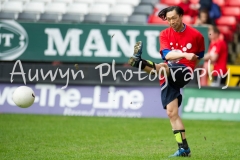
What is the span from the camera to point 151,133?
1178 centimetres

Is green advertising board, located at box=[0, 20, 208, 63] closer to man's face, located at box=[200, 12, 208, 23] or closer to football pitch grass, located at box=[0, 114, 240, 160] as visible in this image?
man's face, located at box=[200, 12, 208, 23]

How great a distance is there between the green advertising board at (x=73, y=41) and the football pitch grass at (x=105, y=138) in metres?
1.58

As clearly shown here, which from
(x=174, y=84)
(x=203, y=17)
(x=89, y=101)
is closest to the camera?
(x=174, y=84)

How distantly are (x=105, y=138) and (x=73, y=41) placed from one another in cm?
420

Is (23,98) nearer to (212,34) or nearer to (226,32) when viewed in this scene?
(212,34)

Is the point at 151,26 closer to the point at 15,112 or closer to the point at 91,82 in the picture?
the point at 91,82

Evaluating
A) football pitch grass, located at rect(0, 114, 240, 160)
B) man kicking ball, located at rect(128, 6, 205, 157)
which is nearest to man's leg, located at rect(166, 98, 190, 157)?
man kicking ball, located at rect(128, 6, 205, 157)

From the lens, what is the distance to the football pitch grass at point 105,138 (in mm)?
8938

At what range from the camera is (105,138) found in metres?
10.9

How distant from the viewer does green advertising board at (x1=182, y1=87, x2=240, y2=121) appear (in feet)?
46.6

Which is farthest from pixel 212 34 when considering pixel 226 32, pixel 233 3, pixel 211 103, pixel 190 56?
pixel 190 56

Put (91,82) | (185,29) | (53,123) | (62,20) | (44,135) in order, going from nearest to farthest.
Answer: (185,29), (44,135), (53,123), (91,82), (62,20)

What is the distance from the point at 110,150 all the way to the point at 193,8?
8341 millimetres

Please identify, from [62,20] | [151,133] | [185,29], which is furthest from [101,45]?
[185,29]
